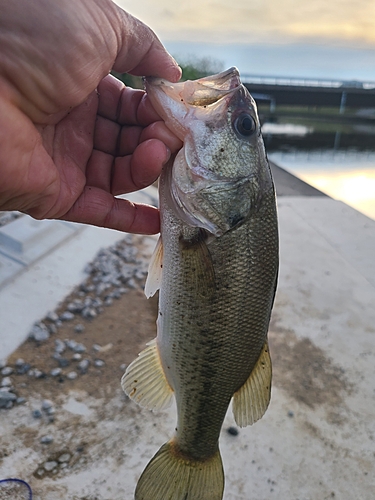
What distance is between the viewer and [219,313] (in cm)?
184

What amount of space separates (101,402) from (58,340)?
80 centimetres

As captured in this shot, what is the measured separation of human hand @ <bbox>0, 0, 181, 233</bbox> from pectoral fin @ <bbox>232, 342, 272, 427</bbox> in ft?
2.92

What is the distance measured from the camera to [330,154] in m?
21.0

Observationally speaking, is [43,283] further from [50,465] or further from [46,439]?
[50,465]

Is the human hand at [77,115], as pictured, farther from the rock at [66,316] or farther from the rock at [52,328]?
the rock at [66,316]

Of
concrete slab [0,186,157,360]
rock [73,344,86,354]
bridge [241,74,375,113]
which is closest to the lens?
rock [73,344,86,354]

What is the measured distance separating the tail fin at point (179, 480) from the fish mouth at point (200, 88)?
1.63 m

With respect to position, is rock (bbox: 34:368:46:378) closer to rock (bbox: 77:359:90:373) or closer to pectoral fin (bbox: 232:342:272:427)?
rock (bbox: 77:359:90:373)

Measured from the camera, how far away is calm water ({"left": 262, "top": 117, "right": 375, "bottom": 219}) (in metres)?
12.9

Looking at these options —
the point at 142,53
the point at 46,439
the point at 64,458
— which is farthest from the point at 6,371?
the point at 142,53

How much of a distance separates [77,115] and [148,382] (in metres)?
1.34

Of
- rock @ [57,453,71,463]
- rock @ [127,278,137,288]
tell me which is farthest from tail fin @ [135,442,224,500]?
rock @ [127,278,137,288]

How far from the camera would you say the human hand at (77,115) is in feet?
5.06

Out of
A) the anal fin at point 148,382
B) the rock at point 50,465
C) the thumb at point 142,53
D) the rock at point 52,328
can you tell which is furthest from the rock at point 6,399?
the thumb at point 142,53
